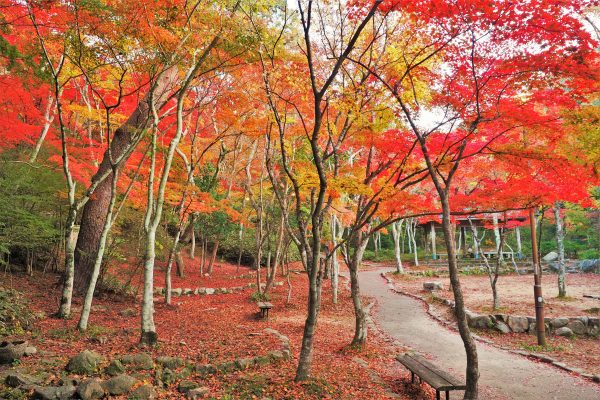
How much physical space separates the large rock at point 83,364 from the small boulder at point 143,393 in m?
0.81

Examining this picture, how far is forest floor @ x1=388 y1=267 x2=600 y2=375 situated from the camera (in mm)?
8578

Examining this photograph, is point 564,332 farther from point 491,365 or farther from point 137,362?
point 137,362

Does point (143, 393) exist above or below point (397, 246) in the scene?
below

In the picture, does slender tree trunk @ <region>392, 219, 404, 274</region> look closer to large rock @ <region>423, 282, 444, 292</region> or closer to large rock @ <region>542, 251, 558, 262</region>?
large rock @ <region>423, 282, 444, 292</region>

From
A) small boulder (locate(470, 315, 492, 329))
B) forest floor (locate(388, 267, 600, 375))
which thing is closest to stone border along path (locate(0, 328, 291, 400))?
forest floor (locate(388, 267, 600, 375))

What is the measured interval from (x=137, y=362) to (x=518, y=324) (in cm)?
994

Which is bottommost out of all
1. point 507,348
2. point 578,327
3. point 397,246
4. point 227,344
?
point 507,348

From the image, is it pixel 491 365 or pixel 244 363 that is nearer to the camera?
pixel 244 363

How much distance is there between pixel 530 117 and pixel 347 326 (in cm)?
722

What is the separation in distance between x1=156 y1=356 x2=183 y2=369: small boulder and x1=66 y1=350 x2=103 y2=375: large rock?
0.87m

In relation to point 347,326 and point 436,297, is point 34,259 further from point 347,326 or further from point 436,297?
point 436,297

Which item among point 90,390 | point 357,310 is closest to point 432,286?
point 357,310

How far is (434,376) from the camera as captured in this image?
5.29 metres

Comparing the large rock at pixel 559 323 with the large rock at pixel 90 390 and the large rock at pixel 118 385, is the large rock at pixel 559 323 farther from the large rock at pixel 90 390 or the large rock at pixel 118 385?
the large rock at pixel 90 390
